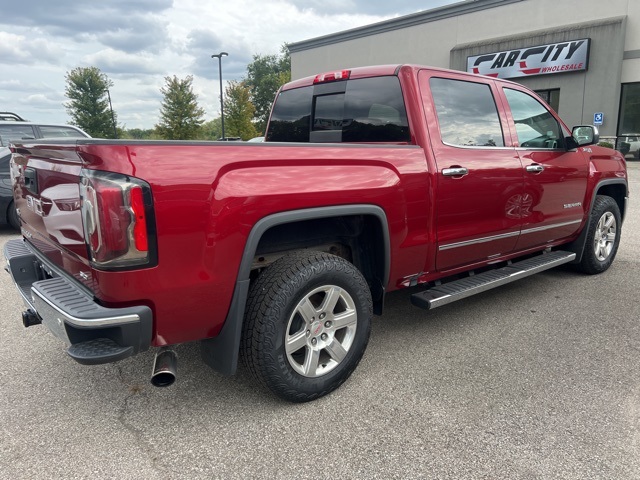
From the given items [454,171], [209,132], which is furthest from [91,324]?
[209,132]

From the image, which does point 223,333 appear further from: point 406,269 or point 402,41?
point 402,41

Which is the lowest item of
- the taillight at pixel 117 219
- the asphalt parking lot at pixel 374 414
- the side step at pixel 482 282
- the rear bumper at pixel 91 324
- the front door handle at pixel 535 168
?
the asphalt parking lot at pixel 374 414

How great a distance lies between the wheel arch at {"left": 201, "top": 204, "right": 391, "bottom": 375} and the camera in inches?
90.7

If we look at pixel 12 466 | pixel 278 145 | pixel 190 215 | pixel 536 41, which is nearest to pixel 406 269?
pixel 278 145

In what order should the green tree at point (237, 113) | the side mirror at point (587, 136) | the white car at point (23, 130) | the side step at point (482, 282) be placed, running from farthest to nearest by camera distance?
1. the green tree at point (237, 113)
2. the white car at point (23, 130)
3. the side mirror at point (587, 136)
4. the side step at point (482, 282)

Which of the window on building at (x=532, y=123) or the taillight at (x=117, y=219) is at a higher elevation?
the window on building at (x=532, y=123)

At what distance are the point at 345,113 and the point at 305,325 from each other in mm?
1778

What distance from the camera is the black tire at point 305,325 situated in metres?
2.40

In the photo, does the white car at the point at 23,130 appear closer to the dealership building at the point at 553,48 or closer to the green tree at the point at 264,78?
the dealership building at the point at 553,48

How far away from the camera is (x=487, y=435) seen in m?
2.34

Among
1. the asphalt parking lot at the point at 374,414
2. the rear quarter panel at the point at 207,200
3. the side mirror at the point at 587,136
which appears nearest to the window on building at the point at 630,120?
the side mirror at the point at 587,136

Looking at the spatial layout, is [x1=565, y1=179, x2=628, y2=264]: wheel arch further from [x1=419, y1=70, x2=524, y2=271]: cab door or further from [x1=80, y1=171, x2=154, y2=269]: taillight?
[x1=80, y1=171, x2=154, y2=269]: taillight

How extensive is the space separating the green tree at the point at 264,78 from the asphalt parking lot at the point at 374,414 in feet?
202

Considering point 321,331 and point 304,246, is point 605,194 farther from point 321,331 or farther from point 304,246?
point 321,331
